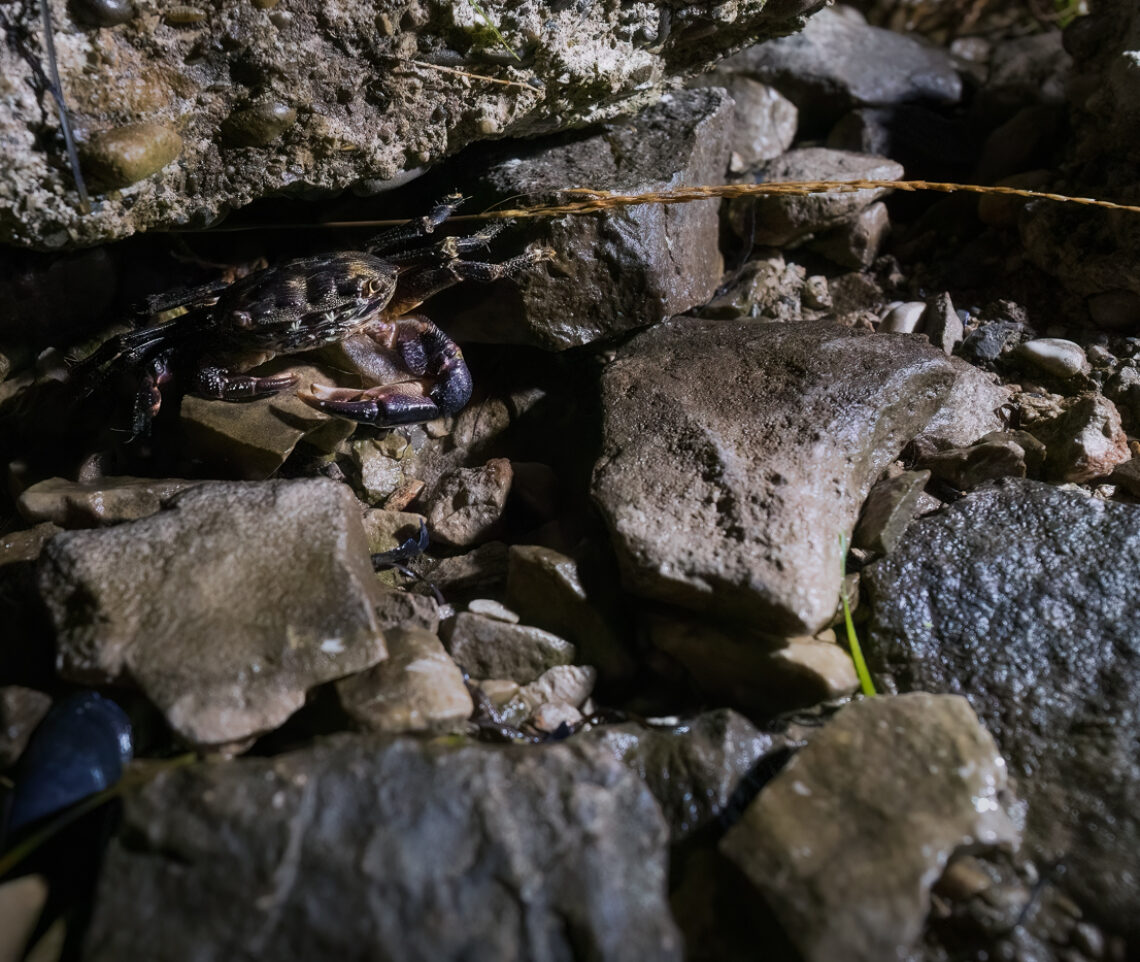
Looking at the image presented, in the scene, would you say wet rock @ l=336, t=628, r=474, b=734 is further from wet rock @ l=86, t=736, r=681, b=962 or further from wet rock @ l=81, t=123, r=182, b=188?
wet rock @ l=81, t=123, r=182, b=188

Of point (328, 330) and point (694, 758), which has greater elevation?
point (328, 330)

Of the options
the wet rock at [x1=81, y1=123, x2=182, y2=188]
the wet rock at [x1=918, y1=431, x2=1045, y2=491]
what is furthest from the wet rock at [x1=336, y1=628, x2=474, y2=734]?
the wet rock at [x1=918, y1=431, x2=1045, y2=491]

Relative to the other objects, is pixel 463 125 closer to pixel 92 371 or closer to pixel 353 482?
pixel 353 482

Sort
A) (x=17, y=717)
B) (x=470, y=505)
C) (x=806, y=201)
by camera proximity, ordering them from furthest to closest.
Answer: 1. (x=806, y=201)
2. (x=470, y=505)
3. (x=17, y=717)

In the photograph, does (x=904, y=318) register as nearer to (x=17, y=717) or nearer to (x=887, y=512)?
(x=887, y=512)

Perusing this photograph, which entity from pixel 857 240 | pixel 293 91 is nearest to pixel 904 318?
pixel 857 240

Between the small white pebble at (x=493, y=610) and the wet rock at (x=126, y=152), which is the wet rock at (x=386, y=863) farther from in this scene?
the wet rock at (x=126, y=152)

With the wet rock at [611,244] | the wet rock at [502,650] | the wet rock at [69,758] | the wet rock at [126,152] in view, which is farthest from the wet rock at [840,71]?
the wet rock at [69,758]
